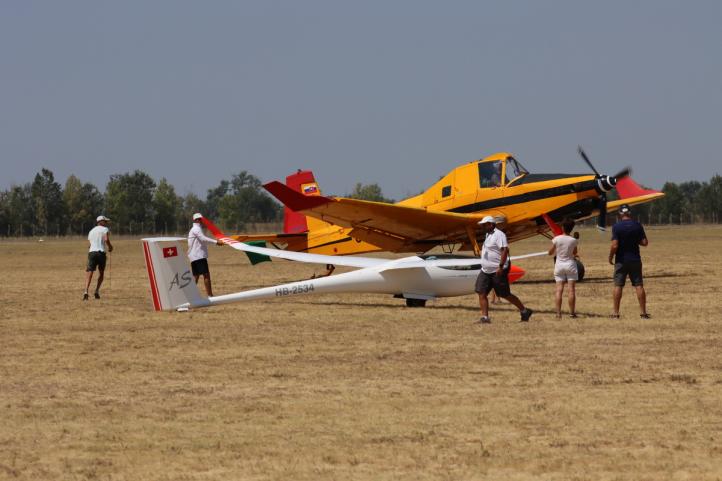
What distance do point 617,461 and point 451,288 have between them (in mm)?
9881

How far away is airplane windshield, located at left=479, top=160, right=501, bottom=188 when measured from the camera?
21.8 m

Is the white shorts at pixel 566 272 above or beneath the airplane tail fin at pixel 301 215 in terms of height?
beneath

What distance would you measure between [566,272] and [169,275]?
524cm

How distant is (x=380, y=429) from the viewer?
7.37 m

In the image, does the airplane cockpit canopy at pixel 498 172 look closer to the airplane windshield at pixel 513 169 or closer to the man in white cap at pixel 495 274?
the airplane windshield at pixel 513 169

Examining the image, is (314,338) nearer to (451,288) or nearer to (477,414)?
(451,288)

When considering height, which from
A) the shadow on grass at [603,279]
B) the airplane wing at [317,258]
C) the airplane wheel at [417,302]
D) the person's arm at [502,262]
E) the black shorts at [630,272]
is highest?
the airplane wing at [317,258]

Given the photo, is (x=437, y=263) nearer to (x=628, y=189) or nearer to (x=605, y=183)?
(x=605, y=183)

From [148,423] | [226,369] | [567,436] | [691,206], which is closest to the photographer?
[567,436]

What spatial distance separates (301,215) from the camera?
2439 centimetres

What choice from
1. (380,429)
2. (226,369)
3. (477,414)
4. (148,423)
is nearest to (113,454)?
(148,423)

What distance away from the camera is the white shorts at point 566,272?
14.3 meters

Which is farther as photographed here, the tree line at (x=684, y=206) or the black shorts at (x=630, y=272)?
the tree line at (x=684, y=206)

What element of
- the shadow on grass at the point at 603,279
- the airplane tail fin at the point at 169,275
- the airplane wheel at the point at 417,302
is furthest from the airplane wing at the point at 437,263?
the shadow on grass at the point at 603,279
